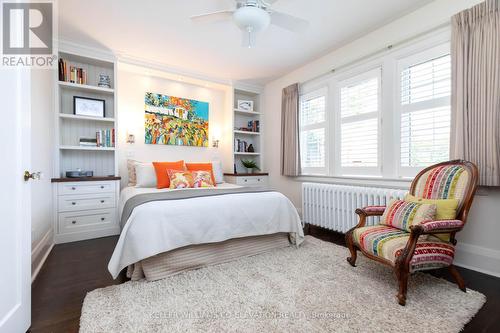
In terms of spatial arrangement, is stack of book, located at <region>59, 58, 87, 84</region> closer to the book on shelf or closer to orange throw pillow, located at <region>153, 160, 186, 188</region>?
the book on shelf

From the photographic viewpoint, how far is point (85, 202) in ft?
10.2

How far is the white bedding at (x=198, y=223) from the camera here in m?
1.86

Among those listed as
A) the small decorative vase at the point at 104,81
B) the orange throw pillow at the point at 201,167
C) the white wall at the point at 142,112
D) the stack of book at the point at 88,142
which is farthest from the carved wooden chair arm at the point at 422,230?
the small decorative vase at the point at 104,81

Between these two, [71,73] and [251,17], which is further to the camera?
[71,73]

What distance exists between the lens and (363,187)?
2881 millimetres

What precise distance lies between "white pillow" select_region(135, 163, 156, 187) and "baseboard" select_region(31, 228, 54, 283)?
111 centimetres

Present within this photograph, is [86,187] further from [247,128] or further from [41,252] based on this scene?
[247,128]

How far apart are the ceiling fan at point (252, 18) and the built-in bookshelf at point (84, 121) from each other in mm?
2138

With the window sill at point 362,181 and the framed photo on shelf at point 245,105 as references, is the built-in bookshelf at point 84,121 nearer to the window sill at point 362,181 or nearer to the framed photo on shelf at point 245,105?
the framed photo on shelf at point 245,105

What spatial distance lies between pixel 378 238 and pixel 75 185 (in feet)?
11.4

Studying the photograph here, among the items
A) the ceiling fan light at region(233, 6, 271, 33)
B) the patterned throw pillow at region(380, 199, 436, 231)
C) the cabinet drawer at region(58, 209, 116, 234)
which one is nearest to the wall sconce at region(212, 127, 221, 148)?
the cabinet drawer at region(58, 209, 116, 234)

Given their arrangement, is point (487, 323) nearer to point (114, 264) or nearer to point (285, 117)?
point (114, 264)

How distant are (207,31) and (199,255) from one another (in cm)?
259

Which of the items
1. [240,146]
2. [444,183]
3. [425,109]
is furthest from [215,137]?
[444,183]
